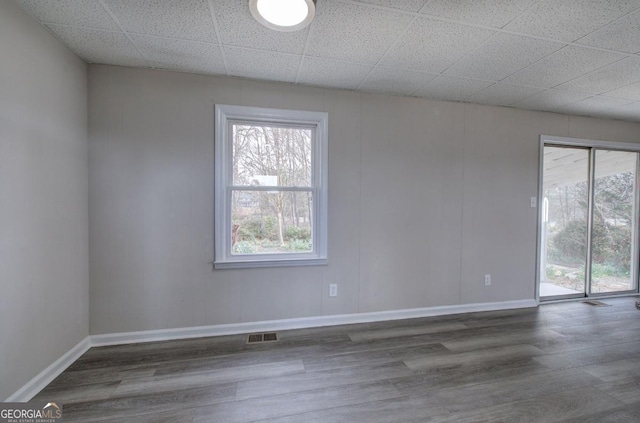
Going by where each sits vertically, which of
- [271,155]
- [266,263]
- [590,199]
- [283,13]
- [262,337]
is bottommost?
[262,337]

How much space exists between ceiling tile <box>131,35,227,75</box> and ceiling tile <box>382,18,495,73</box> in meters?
1.42

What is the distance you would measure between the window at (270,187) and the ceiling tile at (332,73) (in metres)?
0.30

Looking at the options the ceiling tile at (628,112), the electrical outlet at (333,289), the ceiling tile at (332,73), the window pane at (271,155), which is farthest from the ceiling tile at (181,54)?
the ceiling tile at (628,112)

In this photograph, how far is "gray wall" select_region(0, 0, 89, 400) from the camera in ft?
4.93

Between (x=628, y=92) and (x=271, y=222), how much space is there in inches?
154

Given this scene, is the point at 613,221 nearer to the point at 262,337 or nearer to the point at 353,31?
the point at 353,31

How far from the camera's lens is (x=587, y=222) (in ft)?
11.5

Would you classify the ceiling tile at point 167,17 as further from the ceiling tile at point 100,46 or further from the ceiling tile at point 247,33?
the ceiling tile at point 100,46

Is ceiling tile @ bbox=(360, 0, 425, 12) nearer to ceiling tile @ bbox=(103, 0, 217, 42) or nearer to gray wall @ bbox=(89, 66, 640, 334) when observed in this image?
ceiling tile @ bbox=(103, 0, 217, 42)

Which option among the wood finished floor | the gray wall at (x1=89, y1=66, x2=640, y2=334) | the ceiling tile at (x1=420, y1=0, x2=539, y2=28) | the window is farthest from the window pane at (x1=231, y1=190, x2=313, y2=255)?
the ceiling tile at (x1=420, y1=0, x2=539, y2=28)

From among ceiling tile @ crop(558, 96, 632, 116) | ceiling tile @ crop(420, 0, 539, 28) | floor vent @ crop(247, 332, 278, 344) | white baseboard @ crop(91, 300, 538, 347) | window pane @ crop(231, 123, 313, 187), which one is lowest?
floor vent @ crop(247, 332, 278, 344)

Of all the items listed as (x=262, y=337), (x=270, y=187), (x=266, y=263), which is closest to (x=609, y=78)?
(x=270, y=187)

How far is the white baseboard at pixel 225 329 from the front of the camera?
68.7 inches

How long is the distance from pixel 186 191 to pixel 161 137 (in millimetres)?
522
